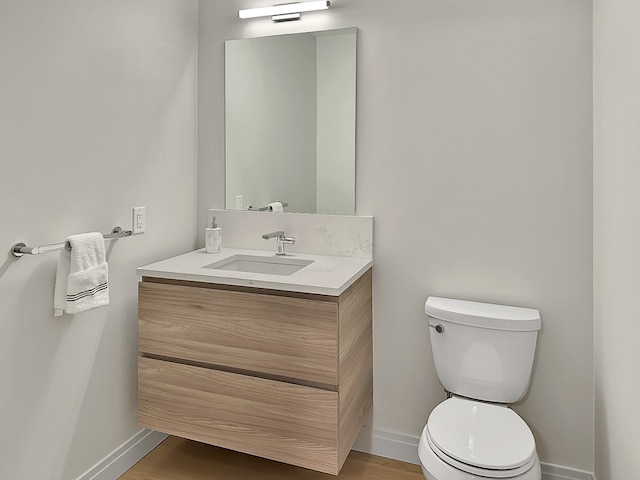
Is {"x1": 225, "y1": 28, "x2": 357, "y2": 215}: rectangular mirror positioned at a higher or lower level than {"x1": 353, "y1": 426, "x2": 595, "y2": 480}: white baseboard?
higher

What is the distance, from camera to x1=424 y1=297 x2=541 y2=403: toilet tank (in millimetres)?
1825

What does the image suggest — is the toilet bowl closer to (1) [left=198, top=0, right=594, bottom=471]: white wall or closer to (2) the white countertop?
(1) [left=198, top=0, right=594, bottom=471]: white wall

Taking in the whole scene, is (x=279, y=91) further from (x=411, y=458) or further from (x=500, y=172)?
(x=411, y=458)

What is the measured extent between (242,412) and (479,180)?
52.3 inches

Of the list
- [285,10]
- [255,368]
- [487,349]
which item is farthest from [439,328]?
[285,10]

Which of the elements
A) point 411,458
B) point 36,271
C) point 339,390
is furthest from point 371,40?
point 411,458

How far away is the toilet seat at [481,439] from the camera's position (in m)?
1.42

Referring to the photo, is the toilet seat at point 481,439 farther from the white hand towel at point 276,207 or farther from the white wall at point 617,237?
the white hand towel at point 276,207

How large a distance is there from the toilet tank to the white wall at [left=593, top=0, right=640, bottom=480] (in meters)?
0.27

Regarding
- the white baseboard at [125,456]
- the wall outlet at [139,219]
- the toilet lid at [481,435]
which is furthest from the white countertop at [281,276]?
the white baseboard at [125,456]

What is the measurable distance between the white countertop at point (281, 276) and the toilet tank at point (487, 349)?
0.42 m

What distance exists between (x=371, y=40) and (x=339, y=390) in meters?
1.48

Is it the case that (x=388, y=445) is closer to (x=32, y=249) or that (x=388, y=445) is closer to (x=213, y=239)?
(x=213, y=239)

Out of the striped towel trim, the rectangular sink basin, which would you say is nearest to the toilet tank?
the rectangular sink basin
